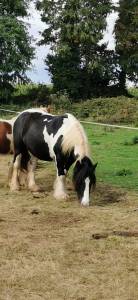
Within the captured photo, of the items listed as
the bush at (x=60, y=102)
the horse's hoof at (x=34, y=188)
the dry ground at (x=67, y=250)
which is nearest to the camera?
the dry ground at (x=67, y=250)

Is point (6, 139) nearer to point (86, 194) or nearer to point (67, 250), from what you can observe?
point (86, 194)

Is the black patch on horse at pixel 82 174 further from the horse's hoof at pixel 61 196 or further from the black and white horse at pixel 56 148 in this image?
the horse's hoof at pixel 61 196

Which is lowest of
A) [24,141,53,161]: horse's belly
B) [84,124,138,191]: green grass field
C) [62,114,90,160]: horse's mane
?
[84,124,138,191]: green grass field

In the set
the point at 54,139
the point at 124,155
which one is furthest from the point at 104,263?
the point at 124,155

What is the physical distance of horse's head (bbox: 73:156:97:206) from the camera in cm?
930

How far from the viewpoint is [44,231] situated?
296 inches

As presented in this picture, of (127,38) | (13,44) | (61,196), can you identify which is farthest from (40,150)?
(127,38)

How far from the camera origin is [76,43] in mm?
39344

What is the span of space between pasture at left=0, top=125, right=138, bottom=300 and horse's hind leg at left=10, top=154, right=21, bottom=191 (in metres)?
0.16

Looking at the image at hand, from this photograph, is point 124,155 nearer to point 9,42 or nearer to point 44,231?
point 44,231

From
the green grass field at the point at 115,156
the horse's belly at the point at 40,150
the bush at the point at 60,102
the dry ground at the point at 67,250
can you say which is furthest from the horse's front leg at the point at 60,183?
the bush at the point at 60,102

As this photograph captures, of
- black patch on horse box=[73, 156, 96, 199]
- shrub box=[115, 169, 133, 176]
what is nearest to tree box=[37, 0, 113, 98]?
shrub box=[115, 169, 133, 176]

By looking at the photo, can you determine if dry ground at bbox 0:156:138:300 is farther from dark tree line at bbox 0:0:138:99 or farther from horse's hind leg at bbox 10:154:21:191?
dark tree line at bbox 0:0:138:99

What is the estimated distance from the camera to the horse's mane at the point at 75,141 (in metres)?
9.71
